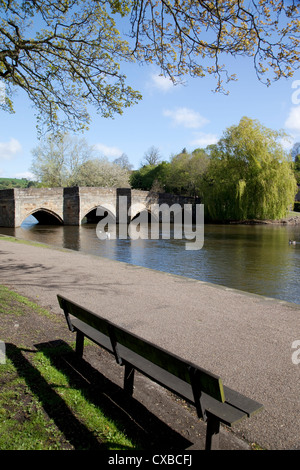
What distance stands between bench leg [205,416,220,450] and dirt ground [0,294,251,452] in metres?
0.13

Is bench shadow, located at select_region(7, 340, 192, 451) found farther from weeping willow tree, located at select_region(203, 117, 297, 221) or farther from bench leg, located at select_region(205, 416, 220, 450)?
weeping willow tree, located at select_region(203, 117, 297, 221)

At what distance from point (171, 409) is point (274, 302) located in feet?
15.1

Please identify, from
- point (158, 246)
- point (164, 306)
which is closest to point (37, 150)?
point (158, 246)

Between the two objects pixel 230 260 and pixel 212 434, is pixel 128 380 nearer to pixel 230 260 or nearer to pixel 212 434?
pixel 212 434

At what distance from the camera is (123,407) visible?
3084 millimetres

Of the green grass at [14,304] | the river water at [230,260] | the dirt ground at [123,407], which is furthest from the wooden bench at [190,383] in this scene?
the river water at [230,260]

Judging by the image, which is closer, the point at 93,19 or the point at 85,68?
the point at 93,19

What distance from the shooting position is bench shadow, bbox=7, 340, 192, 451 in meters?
2.61

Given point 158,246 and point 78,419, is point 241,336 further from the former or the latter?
point 158,246

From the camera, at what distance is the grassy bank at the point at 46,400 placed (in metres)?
2.57

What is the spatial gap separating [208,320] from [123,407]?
289cm

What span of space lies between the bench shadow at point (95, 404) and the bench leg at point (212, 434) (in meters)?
0.23

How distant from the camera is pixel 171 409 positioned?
10.1 ft

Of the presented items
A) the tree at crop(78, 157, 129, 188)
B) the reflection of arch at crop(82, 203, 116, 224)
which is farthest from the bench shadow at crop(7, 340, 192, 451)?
the tree at crop(78, 157, 129, 188)
